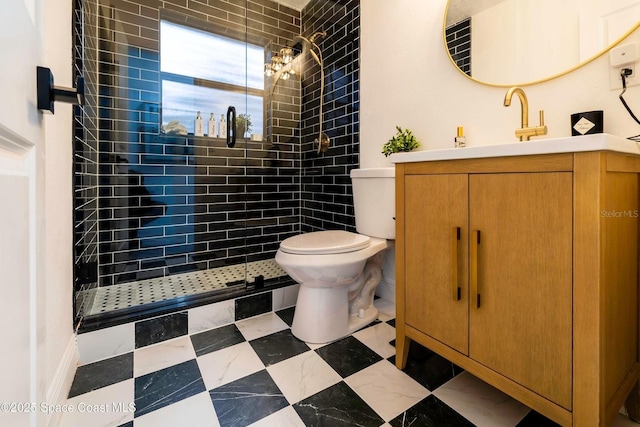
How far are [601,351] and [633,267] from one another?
35 centimetres

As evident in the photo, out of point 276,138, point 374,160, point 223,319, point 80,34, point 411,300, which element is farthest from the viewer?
point 276,138

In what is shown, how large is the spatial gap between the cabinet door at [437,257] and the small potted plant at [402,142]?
0.53 meters

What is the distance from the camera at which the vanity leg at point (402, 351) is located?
4.05 ft

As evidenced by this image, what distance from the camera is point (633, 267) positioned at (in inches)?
35.4

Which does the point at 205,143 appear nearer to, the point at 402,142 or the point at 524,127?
the point at 402,142

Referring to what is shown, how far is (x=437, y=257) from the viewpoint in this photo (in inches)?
41.9

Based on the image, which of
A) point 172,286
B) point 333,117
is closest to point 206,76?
point 333,117

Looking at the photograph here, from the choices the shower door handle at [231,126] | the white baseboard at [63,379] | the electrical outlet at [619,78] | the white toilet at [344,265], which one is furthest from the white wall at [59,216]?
the electrical outlet at [619,78]

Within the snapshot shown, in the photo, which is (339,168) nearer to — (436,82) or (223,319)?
(436,82)

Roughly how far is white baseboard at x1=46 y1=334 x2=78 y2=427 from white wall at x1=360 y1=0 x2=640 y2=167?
1.71 metres

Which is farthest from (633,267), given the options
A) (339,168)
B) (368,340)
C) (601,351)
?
(339,168)

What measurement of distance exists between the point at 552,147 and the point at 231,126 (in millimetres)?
2072

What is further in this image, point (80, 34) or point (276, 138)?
point (276, 138)

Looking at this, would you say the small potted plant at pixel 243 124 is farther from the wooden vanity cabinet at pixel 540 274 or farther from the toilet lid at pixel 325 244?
the wooden vanity cabinet at pixel 540 274
